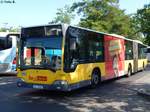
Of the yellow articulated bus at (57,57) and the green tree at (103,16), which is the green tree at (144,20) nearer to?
the green tree at (103,16)

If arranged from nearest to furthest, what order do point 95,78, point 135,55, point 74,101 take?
1. point 74,101
2. point 95,78
3. point 135,55

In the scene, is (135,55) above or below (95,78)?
above

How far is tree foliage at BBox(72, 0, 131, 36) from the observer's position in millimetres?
56075

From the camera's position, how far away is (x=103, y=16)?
58812 millimetres

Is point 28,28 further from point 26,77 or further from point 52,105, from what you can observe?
point 52,105

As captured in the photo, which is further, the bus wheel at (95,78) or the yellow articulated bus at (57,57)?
the bus wheel at (95,78)

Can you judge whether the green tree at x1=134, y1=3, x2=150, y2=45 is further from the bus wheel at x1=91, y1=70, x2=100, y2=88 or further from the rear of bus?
the bus wheel at x1=91, y1=70, x2=100, y2=88

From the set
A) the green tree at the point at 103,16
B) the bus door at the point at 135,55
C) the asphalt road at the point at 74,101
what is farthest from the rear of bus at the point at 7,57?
the green tree at the point at 103,16

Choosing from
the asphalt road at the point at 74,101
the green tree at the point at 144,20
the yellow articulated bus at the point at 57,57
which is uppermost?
the green tree at the point at 144,20

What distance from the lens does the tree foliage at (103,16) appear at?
2208 inches

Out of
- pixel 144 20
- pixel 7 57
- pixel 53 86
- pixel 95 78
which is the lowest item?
pixel 53 86

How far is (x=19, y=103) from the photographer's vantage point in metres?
11.0

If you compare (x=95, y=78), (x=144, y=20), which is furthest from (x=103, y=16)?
(x=95, y=78)

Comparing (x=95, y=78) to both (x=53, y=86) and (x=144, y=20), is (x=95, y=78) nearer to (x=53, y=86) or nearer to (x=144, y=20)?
(x=53, y=86)
